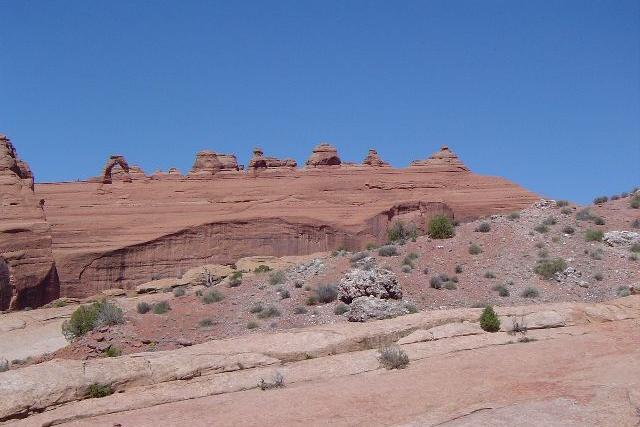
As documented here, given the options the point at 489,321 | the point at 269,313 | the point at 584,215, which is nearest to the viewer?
the point at 489,321

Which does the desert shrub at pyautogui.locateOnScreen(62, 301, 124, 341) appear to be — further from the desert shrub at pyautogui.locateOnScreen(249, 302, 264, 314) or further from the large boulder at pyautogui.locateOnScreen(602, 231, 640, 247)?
the large boulder at pyautogui.locateOnScreen(602, 231, 640, 247)

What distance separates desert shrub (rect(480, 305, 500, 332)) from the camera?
1041 cm

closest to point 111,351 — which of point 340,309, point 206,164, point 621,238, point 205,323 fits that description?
point 205,323

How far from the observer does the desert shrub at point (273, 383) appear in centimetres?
842

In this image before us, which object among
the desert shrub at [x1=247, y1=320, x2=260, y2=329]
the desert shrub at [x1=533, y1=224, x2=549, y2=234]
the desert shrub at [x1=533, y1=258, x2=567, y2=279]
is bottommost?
the desert shrub at [x1=247, y1=320, x2=260, y2=329]

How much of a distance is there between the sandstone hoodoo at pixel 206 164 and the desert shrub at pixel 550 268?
27.2 meters

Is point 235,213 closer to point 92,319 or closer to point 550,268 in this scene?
point 92,319

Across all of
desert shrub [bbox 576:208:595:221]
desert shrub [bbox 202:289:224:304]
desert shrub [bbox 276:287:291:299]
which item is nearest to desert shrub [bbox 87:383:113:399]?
desert shrub [bbox 276:287:291:299]

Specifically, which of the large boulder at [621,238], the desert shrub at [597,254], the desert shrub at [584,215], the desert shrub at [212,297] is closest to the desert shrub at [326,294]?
the desert shrub at [212,297]

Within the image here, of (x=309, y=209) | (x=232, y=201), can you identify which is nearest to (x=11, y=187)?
(x=232, y=201)

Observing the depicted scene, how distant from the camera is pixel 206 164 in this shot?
1719 inches

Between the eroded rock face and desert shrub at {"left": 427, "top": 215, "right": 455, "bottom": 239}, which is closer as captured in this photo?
desert shrub at {"left": 427, "top": 215, "right": 455, "bottom": 239}

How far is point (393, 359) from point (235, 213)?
30.4 metres

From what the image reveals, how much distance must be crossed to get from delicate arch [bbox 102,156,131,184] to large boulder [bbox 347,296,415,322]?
2896 cm
